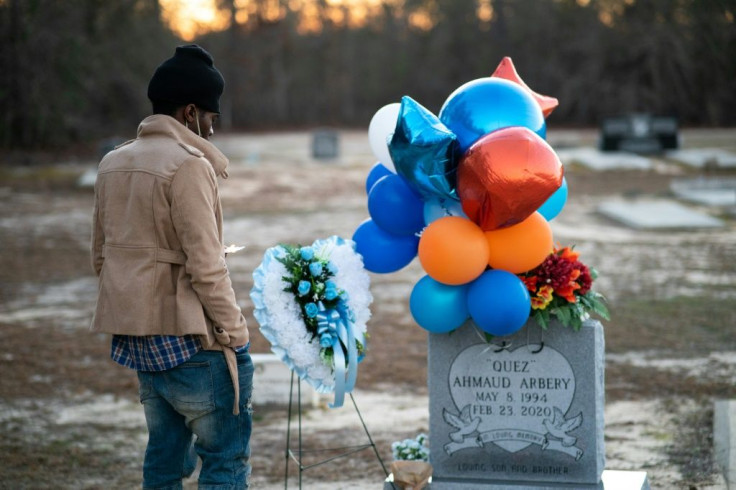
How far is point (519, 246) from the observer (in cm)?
384

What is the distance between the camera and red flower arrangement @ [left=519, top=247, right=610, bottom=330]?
13.2 ft

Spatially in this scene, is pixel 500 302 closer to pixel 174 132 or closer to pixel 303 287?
pixel 303 287

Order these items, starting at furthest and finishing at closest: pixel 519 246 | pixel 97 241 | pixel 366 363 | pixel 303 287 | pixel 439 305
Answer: pixel 366 363
pixel 439 305
pixel 519 246
pixel 303 287
pixel 97 241

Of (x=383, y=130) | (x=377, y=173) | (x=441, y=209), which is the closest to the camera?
(x=441, y=209)

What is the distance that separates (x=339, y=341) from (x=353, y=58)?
47326 millimetres

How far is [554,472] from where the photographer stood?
4.16 metres

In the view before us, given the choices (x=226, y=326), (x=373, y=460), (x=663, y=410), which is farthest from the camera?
(x=663, y=410)

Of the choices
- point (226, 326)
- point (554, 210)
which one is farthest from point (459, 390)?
point (226, 326)

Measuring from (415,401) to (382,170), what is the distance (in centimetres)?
256

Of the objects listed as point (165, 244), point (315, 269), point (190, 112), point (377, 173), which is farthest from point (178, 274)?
point (377, 173)

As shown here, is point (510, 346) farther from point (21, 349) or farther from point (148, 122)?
point (21, 349)

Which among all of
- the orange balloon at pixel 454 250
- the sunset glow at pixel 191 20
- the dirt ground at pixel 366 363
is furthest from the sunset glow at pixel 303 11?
the orange balloon at pixel 454 250

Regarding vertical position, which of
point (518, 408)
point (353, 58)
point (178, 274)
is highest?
point (353, 58)

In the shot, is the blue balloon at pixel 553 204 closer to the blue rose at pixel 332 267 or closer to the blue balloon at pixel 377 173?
the blue balloon at pixel 377 173
